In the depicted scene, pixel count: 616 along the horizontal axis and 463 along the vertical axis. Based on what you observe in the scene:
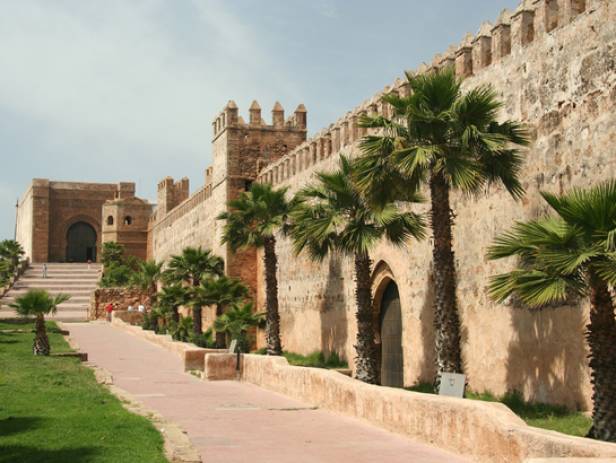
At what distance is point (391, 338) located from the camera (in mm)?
18594

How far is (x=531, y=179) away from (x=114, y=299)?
33.5 m

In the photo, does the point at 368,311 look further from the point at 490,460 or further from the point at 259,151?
the point at 259,151

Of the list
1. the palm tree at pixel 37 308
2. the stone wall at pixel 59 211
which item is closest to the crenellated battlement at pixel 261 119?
the palm tree at pixel 37 308

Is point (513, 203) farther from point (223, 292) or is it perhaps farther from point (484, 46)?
point (223, 292)

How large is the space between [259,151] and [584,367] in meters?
19.2

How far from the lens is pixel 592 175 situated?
38.6 ft

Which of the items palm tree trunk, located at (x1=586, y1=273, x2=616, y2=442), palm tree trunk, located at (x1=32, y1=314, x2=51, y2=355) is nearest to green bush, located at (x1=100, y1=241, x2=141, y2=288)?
palm tree trunk, located at (x1=32, y1=314, x2=51, y2=355)

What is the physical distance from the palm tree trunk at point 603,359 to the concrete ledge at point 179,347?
10.7 metres

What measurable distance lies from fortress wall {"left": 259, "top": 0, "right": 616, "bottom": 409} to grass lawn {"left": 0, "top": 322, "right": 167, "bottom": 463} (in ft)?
19.6

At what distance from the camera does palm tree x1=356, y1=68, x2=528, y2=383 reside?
1244 cm

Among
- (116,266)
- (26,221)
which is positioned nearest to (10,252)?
(116,266)

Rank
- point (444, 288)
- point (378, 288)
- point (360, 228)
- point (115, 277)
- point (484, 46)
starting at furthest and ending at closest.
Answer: point (115, 277), point (378, 288), point (360, 228), point (484, 46), point (444, 288)

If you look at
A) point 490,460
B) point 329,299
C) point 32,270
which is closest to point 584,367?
point 490,460

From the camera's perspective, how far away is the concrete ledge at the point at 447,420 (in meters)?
6.82
